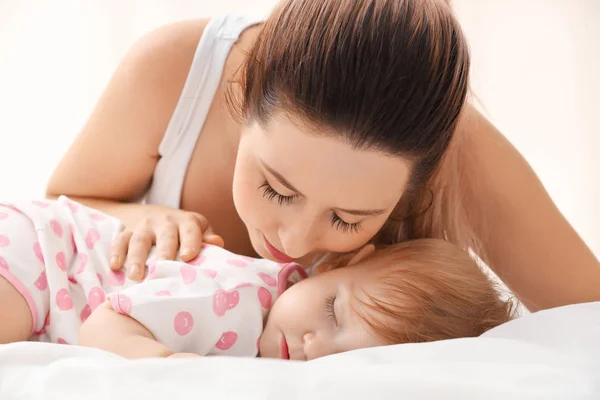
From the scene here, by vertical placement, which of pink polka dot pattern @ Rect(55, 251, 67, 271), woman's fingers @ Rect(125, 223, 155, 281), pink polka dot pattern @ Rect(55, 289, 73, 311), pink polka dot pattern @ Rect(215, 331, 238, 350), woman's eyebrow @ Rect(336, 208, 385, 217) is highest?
woman's eyebrow @ Rect(336, 208, 385, 217)

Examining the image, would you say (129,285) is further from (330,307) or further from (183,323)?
(330,307)

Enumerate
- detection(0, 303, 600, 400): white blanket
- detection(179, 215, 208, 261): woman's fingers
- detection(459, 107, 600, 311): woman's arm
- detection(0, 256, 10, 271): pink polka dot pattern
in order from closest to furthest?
detection(0, 303, 600, 400): white blanket < detection(0, 256, 10, 271): pink polka dot pattern < detection(179, 215, 208, 261): woman's fingers < detection(459, 107, 600, 311): woman's arm

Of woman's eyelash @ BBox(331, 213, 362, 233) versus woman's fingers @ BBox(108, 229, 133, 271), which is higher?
woman's eyelash @ BBox(331, 213, 362, 233)

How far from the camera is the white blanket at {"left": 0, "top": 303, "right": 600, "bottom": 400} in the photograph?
2.72 ft

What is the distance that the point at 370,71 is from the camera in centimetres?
103

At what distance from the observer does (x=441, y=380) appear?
2.84ft

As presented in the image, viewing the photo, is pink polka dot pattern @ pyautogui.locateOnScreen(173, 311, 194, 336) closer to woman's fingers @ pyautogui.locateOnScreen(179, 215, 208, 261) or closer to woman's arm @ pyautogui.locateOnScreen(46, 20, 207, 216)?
woman's fingers @ pyautogui.locateOnScreen(179, 215, 208, 261)

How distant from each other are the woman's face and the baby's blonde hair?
8 cm

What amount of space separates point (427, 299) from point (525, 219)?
1.20ft

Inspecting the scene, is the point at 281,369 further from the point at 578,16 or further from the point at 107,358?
the point at 578,16

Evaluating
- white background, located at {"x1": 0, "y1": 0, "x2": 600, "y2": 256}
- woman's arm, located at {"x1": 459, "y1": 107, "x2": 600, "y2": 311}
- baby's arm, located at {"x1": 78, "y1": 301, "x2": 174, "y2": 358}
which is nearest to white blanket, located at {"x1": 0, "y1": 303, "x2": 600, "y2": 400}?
baby's arm, located at {"x1": 78, "y1": 301, "x2": 174, "y2": 358}

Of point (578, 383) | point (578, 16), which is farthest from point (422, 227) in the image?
point (578, 16)

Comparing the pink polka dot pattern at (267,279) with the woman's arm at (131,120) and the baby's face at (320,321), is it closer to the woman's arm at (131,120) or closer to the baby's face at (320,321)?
the baby's face at (320,321)

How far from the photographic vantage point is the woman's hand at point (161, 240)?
1.34 m
